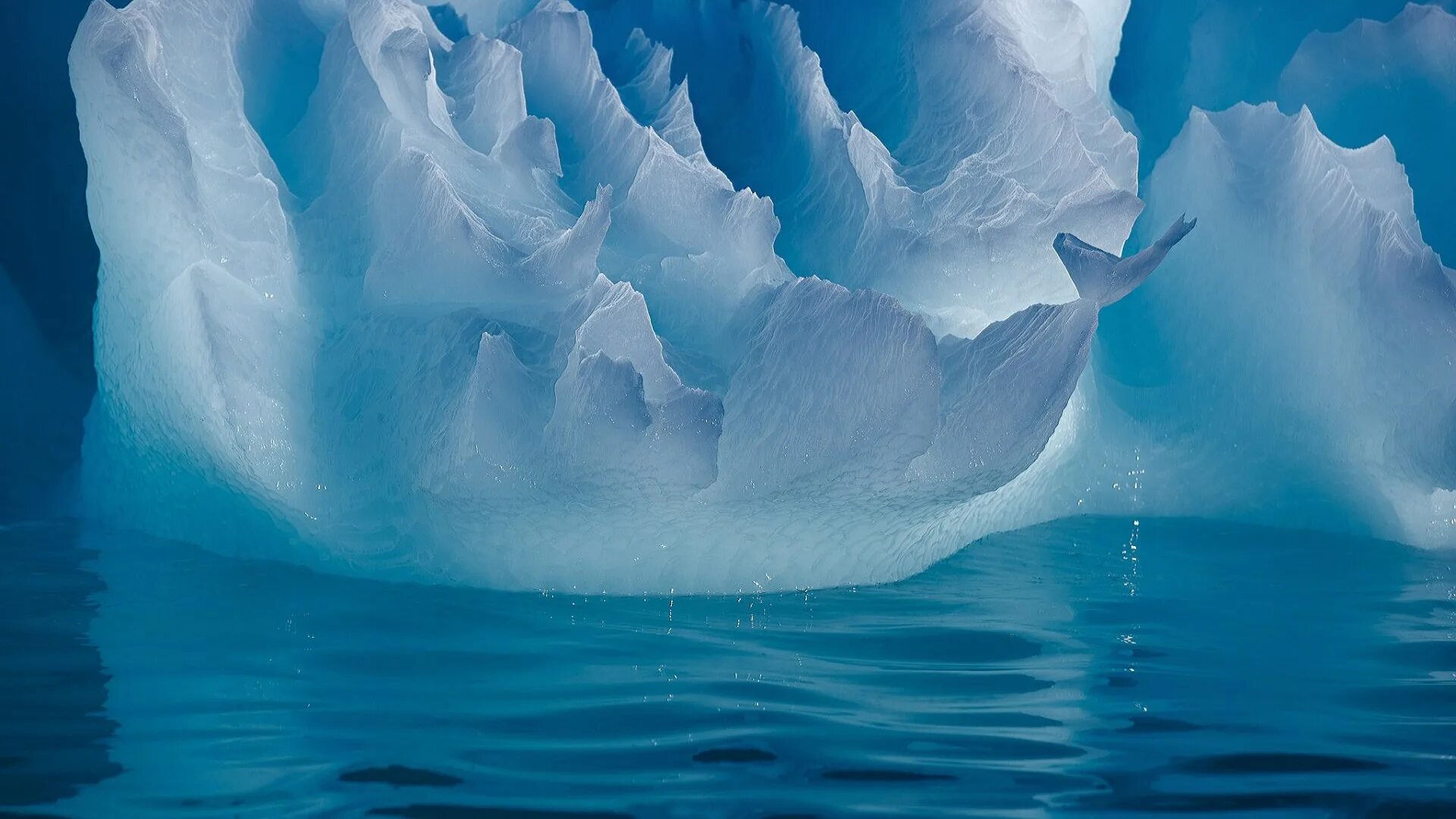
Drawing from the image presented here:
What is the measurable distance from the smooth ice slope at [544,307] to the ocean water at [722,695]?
17 centimetres

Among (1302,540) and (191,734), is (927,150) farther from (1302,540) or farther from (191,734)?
(191,734)

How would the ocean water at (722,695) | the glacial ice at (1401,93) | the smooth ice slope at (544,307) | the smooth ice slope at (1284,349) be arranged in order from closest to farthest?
the ocean water at (722,695), the smooth ice slope at (544,307), the smooth ice slope at (1284,349), the glacial ice at (1401,93)

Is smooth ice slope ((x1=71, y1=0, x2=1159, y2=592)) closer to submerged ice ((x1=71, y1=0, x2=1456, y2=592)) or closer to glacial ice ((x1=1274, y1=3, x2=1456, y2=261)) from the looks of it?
submerged ice ((x1=71, y1=0, x2=1456, y2=592))

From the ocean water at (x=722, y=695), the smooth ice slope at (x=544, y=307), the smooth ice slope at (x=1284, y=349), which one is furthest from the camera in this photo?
the smooth ice slope at (x=1284, y=349)

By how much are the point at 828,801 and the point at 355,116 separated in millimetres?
2426

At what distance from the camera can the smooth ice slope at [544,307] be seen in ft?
9.94

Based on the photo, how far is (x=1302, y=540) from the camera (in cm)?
399

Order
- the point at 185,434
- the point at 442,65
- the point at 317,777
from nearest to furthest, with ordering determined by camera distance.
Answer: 1. the point at 317,777
2. the point at 185,434
3. the point at 442,65

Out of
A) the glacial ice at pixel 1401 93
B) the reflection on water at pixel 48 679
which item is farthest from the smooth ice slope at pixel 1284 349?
the reflection on water at pixel 48 679

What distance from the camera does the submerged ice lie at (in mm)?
3049

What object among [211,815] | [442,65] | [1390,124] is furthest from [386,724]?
[1390,124]

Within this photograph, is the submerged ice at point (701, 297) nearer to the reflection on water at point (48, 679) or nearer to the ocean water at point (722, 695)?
the ocean water at point (722, 695)

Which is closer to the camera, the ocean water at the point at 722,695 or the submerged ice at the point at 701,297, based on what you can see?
the ocean water at the point at 722,695

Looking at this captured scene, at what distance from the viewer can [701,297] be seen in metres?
3.41
